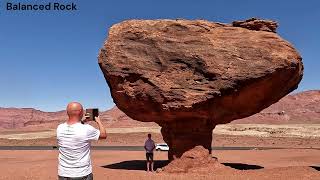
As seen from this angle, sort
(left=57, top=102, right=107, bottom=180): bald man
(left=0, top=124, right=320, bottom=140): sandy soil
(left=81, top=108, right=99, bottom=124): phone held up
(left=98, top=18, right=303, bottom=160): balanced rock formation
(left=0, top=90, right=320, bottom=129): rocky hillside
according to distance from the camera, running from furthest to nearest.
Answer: (left=0, top=90, right=320, bottom=129): rocky hillside
(left=0, top=124, right=320, bottom=140): sandy soil
(left=98, top=18, right=303, bottom=160): balanced rock formation
(left=81, top=108, right=99, bottom=124): phone held up
(left=57, top=102, right=107, bottom=180): bald man

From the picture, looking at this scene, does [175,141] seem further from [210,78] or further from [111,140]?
[111,140]

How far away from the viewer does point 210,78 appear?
17.5 metres

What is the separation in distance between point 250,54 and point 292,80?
8.66ft

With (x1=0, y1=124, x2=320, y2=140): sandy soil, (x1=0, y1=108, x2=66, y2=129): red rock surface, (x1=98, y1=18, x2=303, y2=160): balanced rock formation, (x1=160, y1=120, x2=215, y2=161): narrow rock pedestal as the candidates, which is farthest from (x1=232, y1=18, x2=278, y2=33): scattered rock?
(x1=0, y1=108, x2=66, y2=129): red rock surface

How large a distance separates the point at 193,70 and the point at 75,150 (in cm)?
1197

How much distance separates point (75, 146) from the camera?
602 cm

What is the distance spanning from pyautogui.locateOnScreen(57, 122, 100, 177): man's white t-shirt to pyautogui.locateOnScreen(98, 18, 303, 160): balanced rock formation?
11524 millimetres

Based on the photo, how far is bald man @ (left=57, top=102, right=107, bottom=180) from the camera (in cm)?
595

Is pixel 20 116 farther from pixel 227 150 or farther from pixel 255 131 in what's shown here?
pixel 227 150

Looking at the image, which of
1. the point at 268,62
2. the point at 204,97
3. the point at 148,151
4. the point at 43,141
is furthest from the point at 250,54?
the point at 43,141

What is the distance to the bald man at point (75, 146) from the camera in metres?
5.95

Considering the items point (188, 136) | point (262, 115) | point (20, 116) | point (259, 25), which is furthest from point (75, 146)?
point (20, 116)

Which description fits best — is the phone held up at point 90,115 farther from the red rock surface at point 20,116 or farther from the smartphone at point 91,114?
the red rock surface at point 20,116

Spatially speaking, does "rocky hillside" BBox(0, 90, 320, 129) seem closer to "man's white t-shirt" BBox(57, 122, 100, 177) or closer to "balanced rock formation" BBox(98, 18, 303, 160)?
"balanced rock formation" BBox(98, 18, 303, 160)
